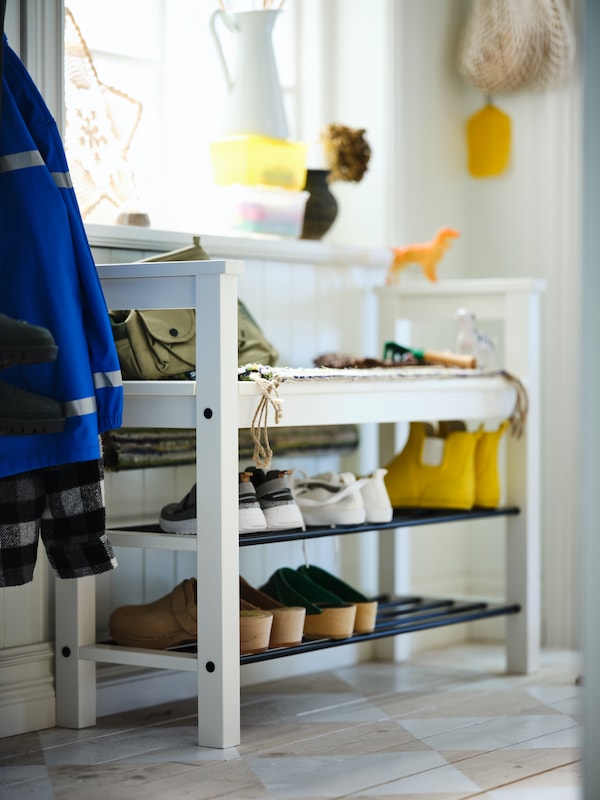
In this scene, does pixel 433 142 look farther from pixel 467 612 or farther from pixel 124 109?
pixel 467 612

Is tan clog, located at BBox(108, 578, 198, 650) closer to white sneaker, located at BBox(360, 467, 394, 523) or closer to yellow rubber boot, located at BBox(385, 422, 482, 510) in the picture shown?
white sneaker, located at BBox(360, 467, 394, 523)

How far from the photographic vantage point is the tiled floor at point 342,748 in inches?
84.3

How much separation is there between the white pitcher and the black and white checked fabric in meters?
1.19

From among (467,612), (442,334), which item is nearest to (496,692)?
(467,612)

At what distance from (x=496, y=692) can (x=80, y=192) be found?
148cm

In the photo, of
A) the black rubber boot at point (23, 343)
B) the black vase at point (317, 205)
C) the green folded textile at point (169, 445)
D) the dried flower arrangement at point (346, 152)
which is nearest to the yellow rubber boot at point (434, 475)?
the green folded textile at point (169, 445)

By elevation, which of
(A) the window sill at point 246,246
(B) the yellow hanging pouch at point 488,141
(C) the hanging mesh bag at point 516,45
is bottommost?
(A) the window sill at point 246,246

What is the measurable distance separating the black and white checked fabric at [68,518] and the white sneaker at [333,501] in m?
0.59

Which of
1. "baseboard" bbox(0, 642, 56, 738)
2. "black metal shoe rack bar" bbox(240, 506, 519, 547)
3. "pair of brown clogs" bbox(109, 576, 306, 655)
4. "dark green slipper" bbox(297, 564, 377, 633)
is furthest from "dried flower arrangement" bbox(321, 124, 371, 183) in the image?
"baseboard" bbox(0, 642, 56, 738)

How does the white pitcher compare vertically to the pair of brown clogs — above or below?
above

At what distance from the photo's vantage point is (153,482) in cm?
287

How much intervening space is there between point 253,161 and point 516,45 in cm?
90

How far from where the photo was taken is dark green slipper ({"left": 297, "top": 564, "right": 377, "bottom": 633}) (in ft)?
9.09

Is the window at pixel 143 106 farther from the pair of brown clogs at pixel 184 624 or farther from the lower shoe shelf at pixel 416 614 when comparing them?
the lower shoe shelf at pixel 416 614
